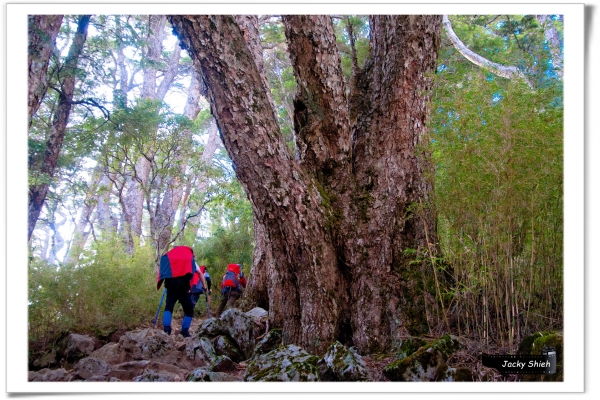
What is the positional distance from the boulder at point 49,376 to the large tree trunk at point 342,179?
54.0 inches

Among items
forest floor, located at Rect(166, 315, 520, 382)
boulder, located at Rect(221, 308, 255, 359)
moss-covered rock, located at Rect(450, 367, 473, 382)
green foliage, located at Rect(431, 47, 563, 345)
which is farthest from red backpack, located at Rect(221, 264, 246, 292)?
moss-covered rock, located at Rect(450, 367, 473, 382)

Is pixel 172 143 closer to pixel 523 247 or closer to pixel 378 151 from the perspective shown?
pixel 378 151

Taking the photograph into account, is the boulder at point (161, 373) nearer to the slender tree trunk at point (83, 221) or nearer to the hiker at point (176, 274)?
the hiker at point (176, 274)

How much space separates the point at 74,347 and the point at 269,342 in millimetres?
1451

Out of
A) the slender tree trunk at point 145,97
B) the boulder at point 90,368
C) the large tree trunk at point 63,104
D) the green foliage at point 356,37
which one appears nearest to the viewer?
the boulder at point 90,368

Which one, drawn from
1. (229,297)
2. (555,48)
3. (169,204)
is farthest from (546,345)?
(169,204)

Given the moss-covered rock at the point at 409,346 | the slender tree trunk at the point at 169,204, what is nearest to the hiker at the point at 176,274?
the moss-covered rock at the point at 409,346

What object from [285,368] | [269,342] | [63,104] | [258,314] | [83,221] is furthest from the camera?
[83,221]

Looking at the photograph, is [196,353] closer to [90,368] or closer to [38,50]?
[90,368]

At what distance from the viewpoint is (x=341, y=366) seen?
2.55m

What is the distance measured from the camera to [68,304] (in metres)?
3.91

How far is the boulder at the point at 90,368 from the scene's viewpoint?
2.72 m

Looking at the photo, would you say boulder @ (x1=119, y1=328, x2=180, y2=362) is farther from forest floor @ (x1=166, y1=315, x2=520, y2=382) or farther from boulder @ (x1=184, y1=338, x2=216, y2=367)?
forest floor @ (x1=166, y1=315, x2=520, y2=382)
